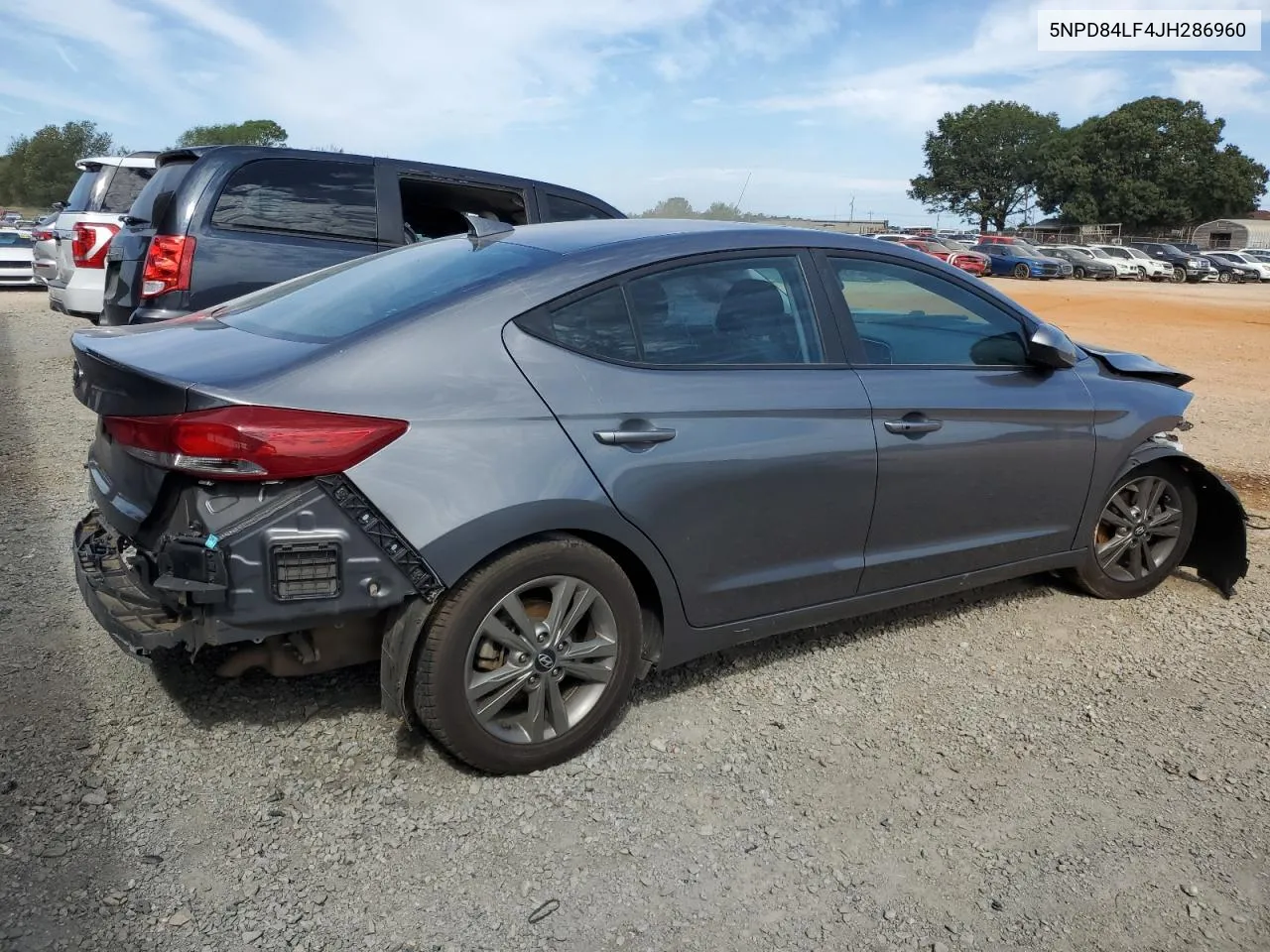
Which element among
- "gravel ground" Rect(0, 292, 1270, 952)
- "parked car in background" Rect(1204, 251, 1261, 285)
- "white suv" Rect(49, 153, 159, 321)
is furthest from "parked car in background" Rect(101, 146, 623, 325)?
"parked car in background" Rect(1204, 251, 1261, 285)

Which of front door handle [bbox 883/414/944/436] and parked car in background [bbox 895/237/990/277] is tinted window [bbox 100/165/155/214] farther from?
parked car in background [bbox 895/237/990/277]

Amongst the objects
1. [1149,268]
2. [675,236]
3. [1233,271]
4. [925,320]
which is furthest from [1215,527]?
[1233,271]

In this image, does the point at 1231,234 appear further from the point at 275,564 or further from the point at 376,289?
the point at 275,564

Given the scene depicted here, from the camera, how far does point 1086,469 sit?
429cm

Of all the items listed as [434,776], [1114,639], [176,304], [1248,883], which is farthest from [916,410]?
[176,304]

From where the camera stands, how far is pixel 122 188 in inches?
450

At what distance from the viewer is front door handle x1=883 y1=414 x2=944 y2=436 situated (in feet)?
12.0

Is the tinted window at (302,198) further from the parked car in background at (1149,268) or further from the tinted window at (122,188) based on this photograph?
the parked car in background at (1149,268)

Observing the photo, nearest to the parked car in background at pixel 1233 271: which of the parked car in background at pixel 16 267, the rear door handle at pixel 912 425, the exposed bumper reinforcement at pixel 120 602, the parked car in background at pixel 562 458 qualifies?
the parked car in background at pixel 16 267

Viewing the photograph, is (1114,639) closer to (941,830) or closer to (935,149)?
(941,830)

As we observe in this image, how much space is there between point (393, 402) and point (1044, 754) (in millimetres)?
2350

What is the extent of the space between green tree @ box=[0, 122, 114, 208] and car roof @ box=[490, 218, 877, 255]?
98.8m

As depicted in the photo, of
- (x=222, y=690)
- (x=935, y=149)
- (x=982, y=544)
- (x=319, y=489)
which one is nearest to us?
(x=319, y=489)

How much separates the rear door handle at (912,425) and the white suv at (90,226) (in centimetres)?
787
